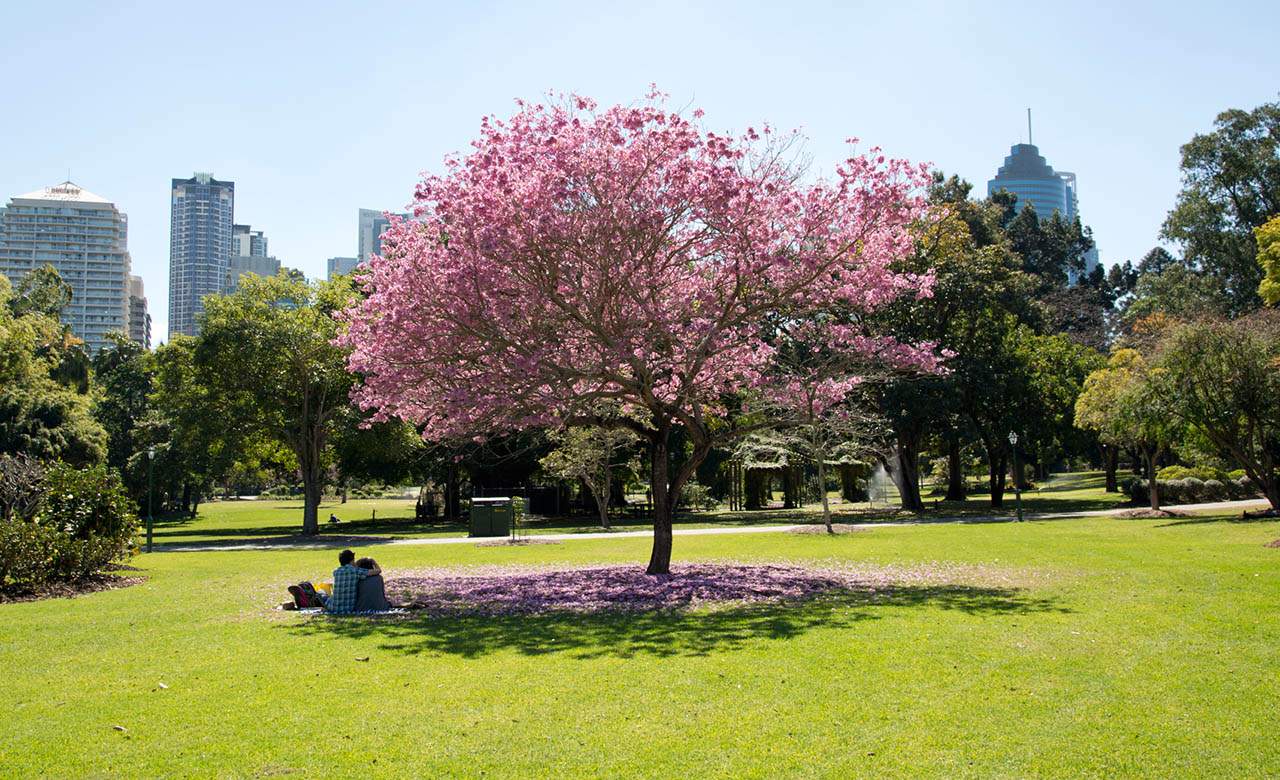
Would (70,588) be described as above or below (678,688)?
below

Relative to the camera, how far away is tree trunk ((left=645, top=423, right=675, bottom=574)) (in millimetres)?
16562

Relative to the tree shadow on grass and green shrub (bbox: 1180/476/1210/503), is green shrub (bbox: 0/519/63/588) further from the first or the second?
green shrub (bbox: 1180/476/1210/503)

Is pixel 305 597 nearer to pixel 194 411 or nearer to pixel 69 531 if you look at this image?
pixel 69 531

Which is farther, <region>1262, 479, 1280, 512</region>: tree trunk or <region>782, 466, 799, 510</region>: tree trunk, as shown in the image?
<region>782, 466, 799, 510</region>: tree trunk

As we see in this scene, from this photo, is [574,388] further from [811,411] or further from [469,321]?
[811,411]

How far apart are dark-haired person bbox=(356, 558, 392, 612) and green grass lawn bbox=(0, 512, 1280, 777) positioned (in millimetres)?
1044

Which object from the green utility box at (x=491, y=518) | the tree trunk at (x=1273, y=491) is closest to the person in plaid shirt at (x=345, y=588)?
the green utility box at (x=491, y=518)

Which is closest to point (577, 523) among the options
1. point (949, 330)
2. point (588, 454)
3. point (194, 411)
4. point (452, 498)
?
point (588, 454)

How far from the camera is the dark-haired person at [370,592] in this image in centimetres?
1249

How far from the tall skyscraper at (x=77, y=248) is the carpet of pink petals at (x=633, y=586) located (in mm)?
159285

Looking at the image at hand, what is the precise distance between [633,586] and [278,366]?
2357 cm

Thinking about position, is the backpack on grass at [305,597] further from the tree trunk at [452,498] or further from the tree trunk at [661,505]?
the tree trunk at [452,498]

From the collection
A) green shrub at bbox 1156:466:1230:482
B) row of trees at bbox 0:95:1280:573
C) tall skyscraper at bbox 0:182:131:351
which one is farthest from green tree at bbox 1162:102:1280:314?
tall skyscraper at bbox 0:182:131:351

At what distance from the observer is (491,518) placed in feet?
102
